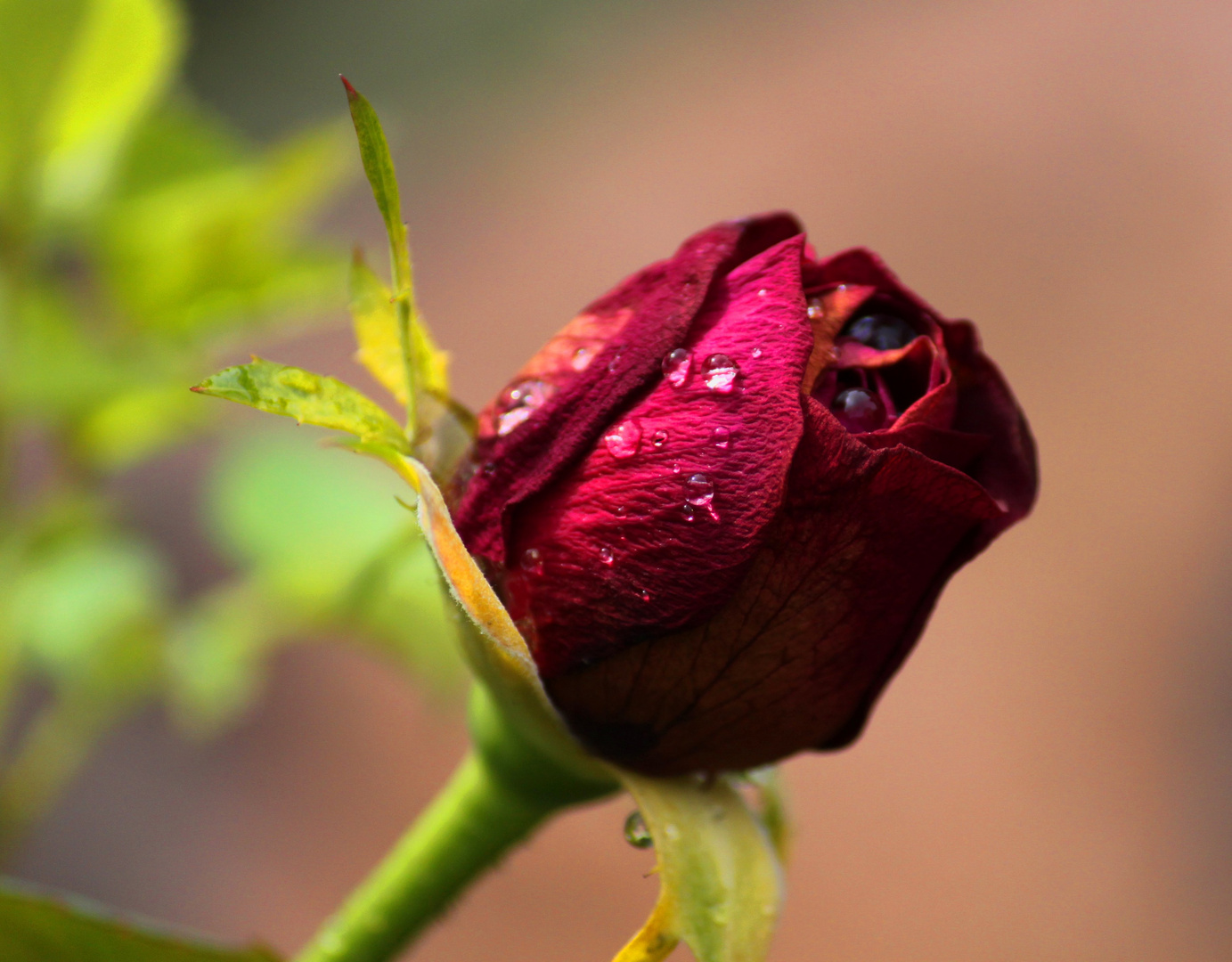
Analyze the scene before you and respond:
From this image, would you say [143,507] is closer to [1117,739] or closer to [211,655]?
[211,655]

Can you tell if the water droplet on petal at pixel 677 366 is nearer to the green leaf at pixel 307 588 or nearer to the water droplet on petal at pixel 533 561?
the water droplet on petal at pixel 533 561

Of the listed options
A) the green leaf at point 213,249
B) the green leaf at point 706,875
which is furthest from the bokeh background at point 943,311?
the green leaf at point 706,875

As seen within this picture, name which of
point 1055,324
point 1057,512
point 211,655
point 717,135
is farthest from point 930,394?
point 717,135

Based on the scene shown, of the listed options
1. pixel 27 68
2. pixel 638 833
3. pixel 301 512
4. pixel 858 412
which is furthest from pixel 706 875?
pixel 301 512

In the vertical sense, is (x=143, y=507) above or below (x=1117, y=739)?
below

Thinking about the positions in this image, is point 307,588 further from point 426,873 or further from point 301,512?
point 426,873
